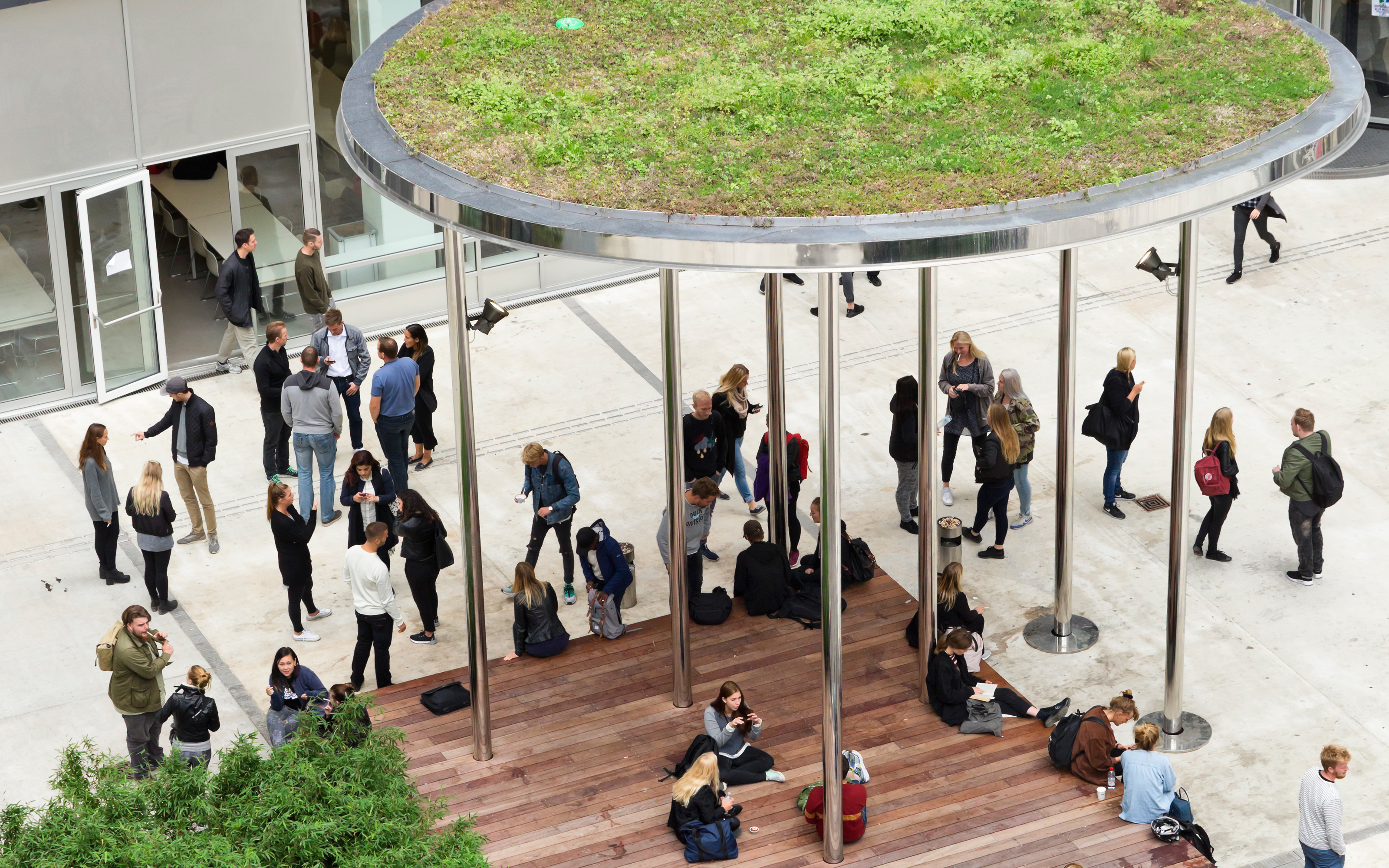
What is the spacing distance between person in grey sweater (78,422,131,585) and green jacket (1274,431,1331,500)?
9590mm

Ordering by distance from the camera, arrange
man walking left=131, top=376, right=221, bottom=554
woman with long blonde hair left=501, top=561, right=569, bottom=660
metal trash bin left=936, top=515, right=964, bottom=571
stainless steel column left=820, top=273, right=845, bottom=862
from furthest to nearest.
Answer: man walking left=131, top=376, right=221, bottom=554, metal trash bin left=936, top=515, right=964, bottom=571, woman with long blonde hair left=501, top=561, right=569, bottom=660, stainless steel column left=820, top=273, right=845, bottom=862

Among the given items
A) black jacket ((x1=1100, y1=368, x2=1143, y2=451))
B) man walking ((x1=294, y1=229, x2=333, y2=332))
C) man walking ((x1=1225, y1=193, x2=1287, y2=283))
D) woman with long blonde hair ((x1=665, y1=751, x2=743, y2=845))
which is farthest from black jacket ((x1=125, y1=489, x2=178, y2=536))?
man walking ((x1=1225, y1=193, x2=1287, y2=283))

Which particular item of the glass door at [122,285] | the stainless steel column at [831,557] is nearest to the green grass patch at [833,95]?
the stainless steel column at [831,557]

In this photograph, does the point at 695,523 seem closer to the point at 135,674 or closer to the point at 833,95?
the point at 833,95

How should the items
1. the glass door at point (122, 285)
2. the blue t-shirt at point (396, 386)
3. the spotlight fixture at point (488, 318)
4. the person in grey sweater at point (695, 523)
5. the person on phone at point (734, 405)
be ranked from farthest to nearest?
1. the glass door at point (122, 285)
2. the blue t-shirt at point (396, 386)
3. the person on phone at point (734, 405)
4. the person in grey sweater at point (695, 523)
5. the spotlight fixture at point (488, 318)

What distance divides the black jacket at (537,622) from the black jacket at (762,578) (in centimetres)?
153

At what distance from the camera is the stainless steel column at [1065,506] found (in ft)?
48.1

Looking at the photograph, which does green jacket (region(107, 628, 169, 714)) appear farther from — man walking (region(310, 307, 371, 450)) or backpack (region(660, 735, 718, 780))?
man walking (region(310, 307, 371, 450))

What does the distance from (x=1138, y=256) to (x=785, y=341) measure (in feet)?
14.2

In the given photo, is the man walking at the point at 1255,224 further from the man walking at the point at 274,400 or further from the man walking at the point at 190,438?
the man walking at the point at 190,438

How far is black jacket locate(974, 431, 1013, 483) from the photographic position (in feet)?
53.8

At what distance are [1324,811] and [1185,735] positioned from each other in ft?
7.01

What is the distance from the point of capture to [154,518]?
51.0 feet

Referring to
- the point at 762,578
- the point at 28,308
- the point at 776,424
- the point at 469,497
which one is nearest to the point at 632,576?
the point at 762,578
